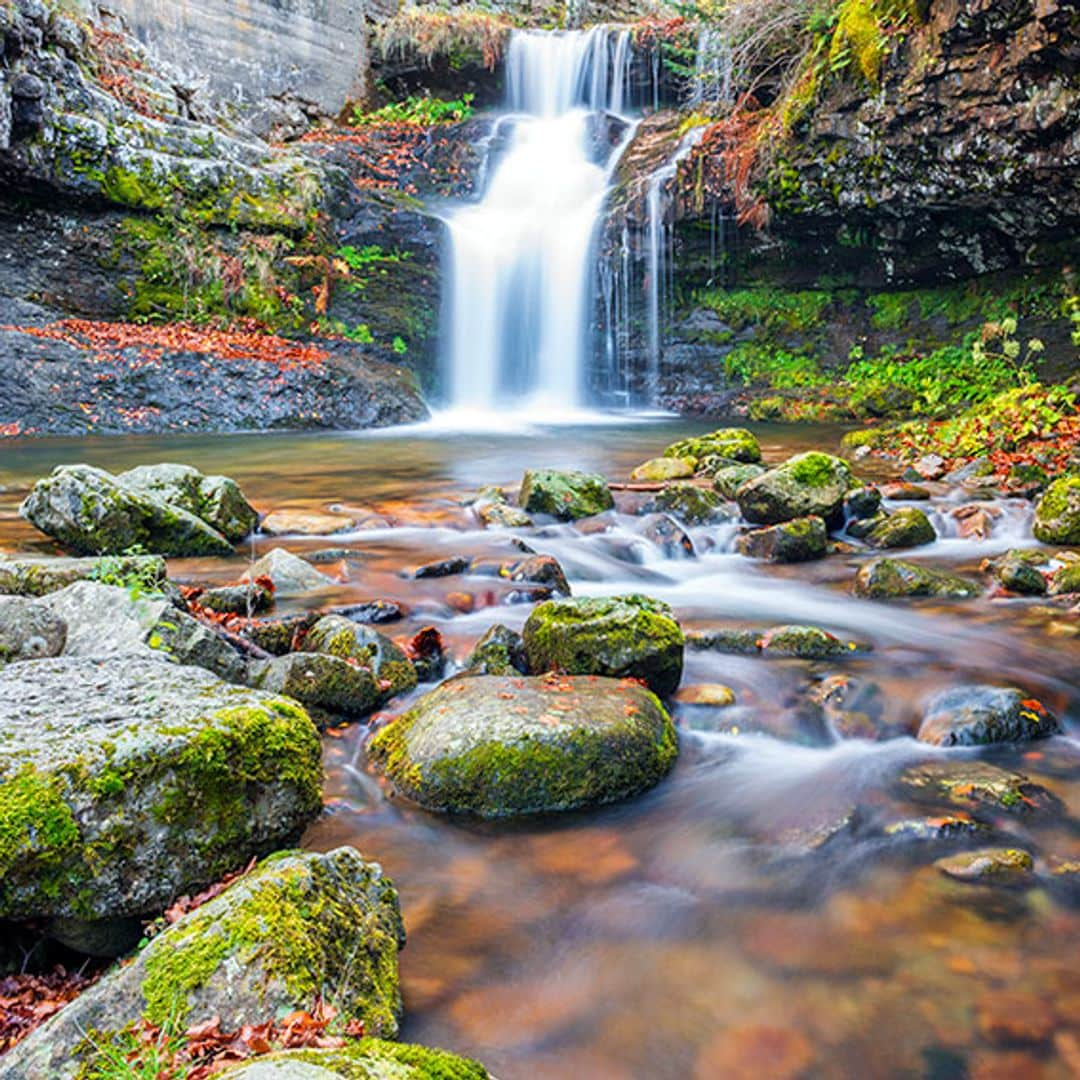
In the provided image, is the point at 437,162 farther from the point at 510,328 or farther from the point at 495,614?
the point at 495,614

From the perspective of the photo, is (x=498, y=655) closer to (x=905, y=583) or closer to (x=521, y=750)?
(x=521, y=750)

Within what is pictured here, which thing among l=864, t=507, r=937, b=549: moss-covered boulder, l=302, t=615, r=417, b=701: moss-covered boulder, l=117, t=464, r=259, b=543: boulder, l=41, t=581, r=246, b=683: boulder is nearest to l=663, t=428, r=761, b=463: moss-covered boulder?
l=864, t=507, r=937, b=549: moss-covered boulder

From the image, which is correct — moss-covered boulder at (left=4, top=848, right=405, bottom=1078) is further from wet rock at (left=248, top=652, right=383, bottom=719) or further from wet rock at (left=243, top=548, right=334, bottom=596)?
wet rock at (left=243, top=548, right=334, bottom=596)

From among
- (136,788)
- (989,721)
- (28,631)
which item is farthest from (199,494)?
(989,721)

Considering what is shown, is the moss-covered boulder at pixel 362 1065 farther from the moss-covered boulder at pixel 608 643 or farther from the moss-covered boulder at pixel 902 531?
the moss-covered boulder at pixel 902 531

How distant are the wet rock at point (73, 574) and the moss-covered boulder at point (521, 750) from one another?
1.61 meters

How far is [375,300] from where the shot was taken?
1567 centimetres

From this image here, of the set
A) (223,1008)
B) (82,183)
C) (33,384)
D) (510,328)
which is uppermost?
(82,183)

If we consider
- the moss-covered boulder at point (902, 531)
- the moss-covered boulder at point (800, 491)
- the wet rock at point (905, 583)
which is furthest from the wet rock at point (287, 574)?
the moss-covered boulder at point (902, 531)

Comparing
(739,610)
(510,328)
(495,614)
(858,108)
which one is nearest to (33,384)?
(510,328)

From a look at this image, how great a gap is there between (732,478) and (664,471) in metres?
1.19

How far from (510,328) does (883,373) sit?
7197 mm

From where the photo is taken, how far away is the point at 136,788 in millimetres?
1929

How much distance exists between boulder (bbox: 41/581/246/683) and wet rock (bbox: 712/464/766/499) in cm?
514
